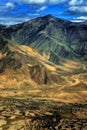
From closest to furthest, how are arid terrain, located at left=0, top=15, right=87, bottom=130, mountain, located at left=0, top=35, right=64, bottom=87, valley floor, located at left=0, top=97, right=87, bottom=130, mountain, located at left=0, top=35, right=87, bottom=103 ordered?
1. valley floor, located at left=0, top=97, right=87, bottom=130
2. arid terrain, located at left=0, top=15, right=87, bottom=130
3. mountain, located at left=0, top=35, right=87, bottom=103
4. mountain, located at left=0, top=35, right=64, bottom=87

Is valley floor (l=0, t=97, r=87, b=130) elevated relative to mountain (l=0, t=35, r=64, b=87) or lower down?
lower down

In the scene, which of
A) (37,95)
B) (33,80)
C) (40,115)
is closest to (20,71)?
(33,80)

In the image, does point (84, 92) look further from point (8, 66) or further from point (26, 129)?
point (26, 129)

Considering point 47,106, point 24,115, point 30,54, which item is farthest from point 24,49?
point 24,115

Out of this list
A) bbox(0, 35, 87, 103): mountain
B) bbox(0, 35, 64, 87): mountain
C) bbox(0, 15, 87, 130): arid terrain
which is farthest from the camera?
bbox(0, 35, 64, 87): mountain

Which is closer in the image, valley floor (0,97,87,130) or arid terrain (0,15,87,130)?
valley floor (0,97,87,130)

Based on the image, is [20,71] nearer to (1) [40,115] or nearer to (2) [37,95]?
(2) [37,95]

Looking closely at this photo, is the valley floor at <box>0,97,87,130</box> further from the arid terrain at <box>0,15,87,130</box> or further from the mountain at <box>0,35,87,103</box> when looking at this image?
the mountain at <box>0,35,87,103</box>

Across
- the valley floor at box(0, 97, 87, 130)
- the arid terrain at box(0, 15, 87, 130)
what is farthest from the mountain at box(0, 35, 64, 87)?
the valley floor at box(0, 97, 87, 130)

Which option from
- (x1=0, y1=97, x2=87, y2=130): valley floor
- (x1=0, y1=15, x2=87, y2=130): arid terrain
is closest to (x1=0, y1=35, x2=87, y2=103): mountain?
(x1=0, y1=15, x2=87, y2=130): arid terrain

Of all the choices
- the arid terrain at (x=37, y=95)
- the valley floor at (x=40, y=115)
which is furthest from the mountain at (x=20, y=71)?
the valley floor at (x=40, y=115)

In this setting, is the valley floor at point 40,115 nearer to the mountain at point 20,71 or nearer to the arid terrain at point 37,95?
the arid terrain at point 37,95
